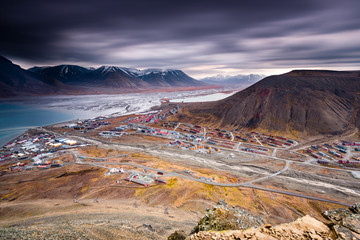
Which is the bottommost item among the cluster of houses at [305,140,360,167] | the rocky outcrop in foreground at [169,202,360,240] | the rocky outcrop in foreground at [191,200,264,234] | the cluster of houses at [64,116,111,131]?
the cluster of houses at [305,140,360,167]

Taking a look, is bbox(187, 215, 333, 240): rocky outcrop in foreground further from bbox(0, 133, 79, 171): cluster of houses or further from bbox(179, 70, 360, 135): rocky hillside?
bbox(179, 70, 360, 135): rocky hillside

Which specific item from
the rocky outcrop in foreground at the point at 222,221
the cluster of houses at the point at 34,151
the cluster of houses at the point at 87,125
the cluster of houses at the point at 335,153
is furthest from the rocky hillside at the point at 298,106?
the rocky outcrop in foreground at the point at 222,221

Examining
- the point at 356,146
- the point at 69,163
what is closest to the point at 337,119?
the point at 356,146

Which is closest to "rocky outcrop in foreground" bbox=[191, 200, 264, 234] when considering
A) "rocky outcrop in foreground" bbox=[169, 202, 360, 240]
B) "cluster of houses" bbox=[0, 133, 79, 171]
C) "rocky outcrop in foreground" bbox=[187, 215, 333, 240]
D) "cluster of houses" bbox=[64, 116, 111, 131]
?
"rocky outcrop in foreground" bbox=[169, 202, 360, 240]

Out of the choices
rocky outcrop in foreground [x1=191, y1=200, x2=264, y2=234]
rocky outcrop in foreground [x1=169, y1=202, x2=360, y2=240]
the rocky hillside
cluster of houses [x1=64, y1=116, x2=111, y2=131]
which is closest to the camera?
rocky outcrop in foreground [x1=169, y1=202, x2=360, y2=240]

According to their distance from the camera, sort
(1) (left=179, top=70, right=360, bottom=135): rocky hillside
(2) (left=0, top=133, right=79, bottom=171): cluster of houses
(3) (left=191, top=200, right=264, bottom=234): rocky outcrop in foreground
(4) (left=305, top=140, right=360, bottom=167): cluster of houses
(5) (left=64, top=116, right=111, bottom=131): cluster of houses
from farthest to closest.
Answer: (5) (left=64, top=116, right=111, bottom=131): cluster of houses, (1) (left=179, top=70, right=360, bottom=135): rocky hillside, (4) (left=305, top=140, right=360, bottom=167): cluster of houses, (2) (left=0, top=133, right=79, bottom=171): cluster of houses, (3) (left=191, top=200, right=264, bottom=234): rocky outcrop in foreground

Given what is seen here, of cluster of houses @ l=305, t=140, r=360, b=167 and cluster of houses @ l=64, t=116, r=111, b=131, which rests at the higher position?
cluster of houses @ l=64, t=116, r=111, b=131

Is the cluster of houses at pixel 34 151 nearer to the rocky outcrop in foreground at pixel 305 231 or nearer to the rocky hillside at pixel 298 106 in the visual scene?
the rocky outcrop in foreground at pixel 305 231

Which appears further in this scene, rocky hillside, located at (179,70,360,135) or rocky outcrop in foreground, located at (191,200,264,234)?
rocky hillside, located at (179,70,360,135)
